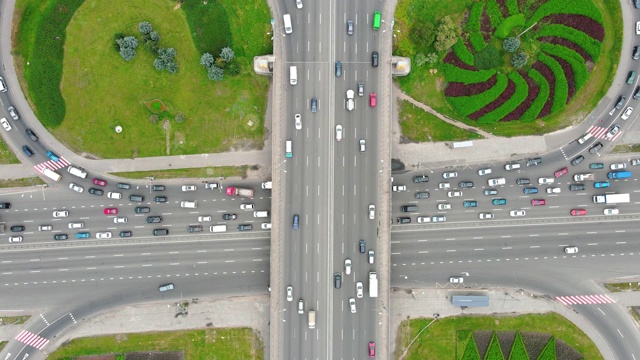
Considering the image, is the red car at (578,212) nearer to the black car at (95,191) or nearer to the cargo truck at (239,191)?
the cargo truck at (239,191)

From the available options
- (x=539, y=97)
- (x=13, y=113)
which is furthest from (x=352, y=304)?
(x=13, y=113)

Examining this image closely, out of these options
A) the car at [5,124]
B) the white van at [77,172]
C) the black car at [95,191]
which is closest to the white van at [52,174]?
the white van at [77,172]

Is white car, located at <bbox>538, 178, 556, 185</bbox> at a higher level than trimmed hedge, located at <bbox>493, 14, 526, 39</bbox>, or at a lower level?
lower

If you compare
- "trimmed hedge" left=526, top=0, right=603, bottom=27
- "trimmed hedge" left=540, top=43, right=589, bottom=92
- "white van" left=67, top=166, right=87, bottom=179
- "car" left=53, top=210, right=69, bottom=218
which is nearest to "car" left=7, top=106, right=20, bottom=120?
"white van" left=67, top=166, right=87, bottom=179

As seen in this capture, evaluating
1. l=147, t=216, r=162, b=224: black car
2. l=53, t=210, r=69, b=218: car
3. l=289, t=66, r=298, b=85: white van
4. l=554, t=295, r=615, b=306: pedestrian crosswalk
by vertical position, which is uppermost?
l=289, t=66, r=298, b=85: white van

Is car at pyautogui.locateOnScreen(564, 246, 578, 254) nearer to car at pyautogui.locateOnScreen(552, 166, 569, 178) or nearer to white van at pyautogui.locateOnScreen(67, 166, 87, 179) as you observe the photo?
car at pyautogui.locateOnScreen(552, 166, 569, 178)

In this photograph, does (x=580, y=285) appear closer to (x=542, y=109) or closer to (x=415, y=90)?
(x=542, y=109)
